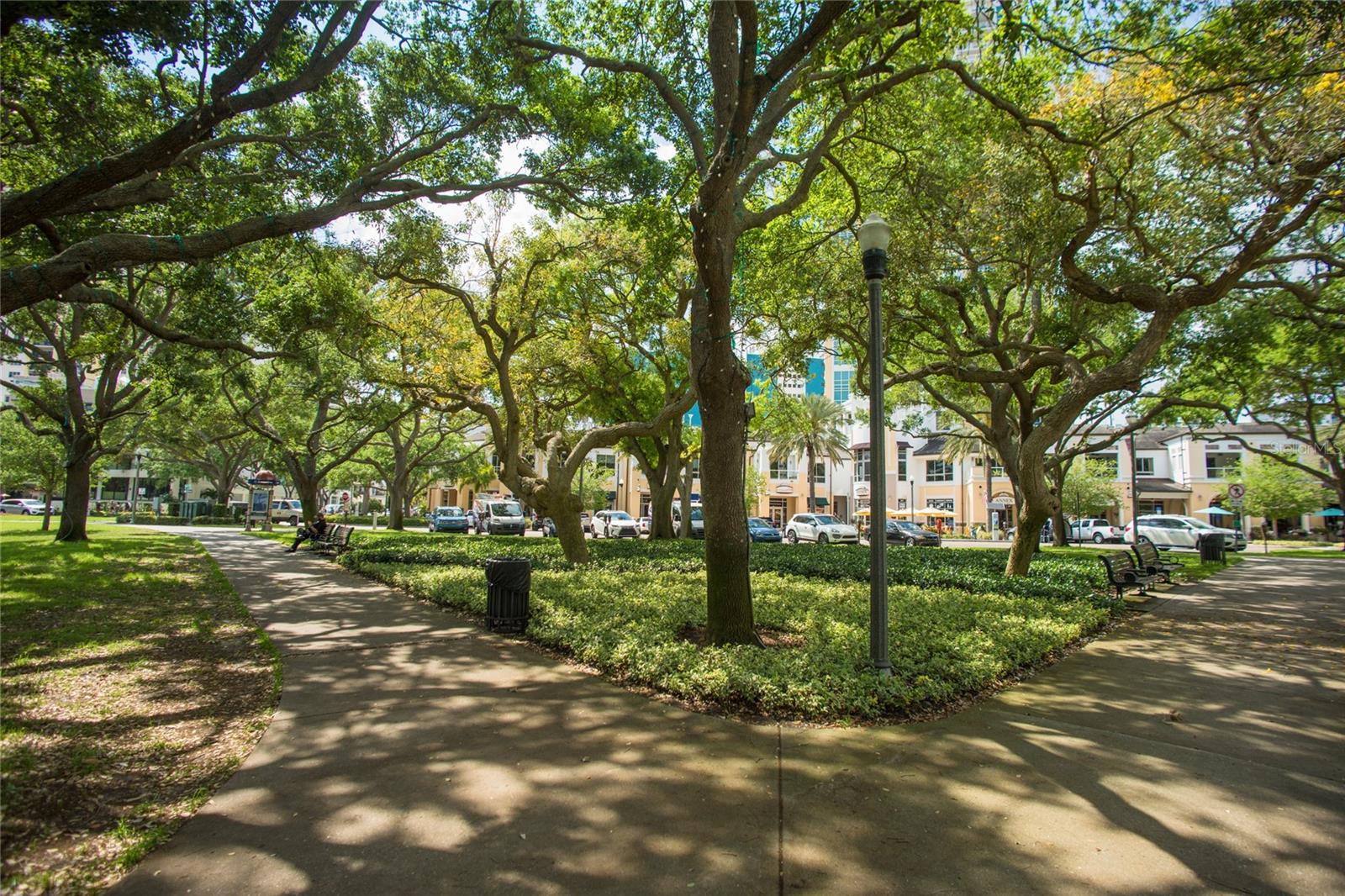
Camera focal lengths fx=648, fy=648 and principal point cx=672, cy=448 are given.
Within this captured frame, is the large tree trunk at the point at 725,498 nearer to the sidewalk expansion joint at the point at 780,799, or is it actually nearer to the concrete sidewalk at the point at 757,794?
the concrete sidewalk at the point at 757,794

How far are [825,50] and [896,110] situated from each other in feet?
11.4

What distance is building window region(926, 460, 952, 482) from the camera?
186 feet

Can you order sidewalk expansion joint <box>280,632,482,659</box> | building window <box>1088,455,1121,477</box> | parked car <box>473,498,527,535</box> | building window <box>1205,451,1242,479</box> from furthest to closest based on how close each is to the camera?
1. building window <box>1088,455,1121,477</box>
2. building window <box>1205,451,1242,479</box>
3. parked car <box>473,498,527,535</box>
4. sidewalk expansion joint <box>280,632,482,659</box>

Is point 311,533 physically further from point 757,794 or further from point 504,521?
point 757,794

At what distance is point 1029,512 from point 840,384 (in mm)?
47577

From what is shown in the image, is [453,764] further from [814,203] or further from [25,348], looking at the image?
[25,348]

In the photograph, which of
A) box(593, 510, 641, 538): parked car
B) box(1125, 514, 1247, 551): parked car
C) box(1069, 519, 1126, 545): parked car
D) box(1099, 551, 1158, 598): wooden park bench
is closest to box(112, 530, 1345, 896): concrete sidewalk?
box(1099, 551, 1158, 598): wooden park bench

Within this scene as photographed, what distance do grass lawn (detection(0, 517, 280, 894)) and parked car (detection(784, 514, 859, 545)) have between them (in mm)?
26460

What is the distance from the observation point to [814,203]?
580 inches

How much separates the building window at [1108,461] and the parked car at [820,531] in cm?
2824

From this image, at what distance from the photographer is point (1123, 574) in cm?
1120

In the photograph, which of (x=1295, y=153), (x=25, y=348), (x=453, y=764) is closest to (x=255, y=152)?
(x=453, y=764)

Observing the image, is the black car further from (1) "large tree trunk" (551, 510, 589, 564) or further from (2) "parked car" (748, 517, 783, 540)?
(1) "large tree trunk" (551, 510, 589, 564)

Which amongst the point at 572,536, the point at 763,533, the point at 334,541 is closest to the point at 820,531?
the point at 763,533
